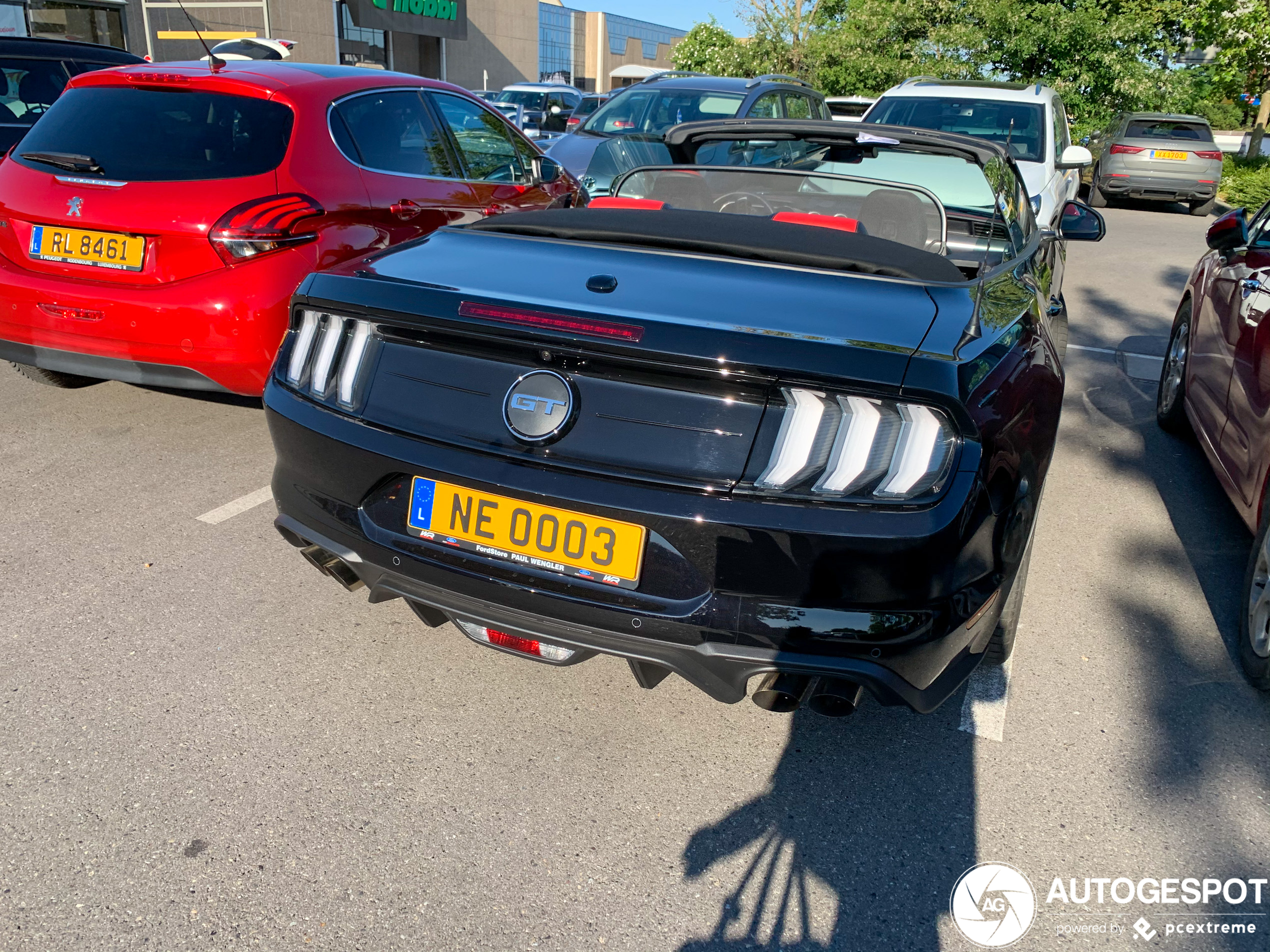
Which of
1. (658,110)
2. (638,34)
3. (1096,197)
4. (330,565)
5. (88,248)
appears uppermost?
(638,34)

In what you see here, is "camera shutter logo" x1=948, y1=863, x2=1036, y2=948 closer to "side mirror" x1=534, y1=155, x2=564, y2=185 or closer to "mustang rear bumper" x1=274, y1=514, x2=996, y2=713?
"mustang rear bumper" x1=274, y1=514, x2=996, y2=713

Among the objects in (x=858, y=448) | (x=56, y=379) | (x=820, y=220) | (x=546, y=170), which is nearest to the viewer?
(x=858, y=448)

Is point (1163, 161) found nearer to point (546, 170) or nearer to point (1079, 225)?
point (1079, 225)

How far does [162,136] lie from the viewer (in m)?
4.17

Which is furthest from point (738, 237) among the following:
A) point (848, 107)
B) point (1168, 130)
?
point (1168, 130)

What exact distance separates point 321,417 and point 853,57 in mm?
23295

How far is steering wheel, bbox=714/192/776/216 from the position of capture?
3.61 meters

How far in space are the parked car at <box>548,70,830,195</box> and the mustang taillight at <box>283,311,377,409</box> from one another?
6.59m

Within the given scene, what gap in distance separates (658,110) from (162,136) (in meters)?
6.38

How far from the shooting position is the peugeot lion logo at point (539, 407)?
213 cm

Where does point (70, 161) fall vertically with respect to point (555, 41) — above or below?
below

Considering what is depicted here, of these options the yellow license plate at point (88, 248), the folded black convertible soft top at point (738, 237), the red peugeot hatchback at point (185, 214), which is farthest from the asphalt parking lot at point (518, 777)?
the folded black convertible soft top at point (738, 237)

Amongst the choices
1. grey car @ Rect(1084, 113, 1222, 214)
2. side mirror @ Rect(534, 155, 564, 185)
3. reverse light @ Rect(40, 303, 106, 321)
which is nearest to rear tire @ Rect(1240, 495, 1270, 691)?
side mirror @ Rect(534, 155, 564, 185)

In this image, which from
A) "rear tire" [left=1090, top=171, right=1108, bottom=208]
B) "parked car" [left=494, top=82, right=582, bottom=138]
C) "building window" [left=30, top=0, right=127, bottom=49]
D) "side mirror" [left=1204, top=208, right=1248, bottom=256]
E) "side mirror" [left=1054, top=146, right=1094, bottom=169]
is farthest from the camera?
"building window" [left=30, top=0, right=127, bottom=49]
